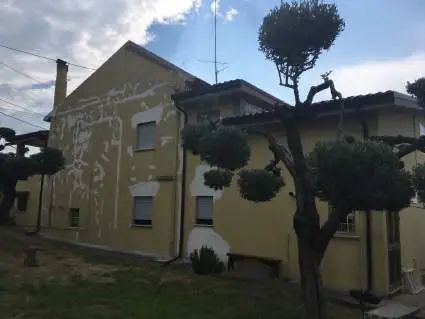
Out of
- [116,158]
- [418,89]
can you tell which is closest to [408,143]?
[418,89]

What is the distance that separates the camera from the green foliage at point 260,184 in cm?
892

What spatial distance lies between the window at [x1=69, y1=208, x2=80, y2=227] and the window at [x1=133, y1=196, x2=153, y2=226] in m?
4.04

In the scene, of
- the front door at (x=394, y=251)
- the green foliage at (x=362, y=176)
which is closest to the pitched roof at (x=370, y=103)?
the front door at (x=394, y=251)

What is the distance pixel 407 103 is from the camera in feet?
35.6

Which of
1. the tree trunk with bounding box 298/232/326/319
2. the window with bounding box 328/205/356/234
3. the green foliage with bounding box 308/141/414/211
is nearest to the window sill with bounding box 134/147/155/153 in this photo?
the window with bounding box 328/205/356/234

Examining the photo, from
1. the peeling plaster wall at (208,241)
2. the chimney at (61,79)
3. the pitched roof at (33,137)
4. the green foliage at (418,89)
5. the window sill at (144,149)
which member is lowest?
the peeling plaster wall at (208,241)

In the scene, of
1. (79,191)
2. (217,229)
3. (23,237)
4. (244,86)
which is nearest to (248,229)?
(217,229)

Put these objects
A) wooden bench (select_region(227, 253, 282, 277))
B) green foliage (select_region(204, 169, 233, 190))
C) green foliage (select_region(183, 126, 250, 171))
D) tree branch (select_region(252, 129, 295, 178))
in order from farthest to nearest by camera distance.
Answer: wooden bench (select_region(227, 253, 282, 277))
green foliage (select_region(204, 169, 233, 190))
tree branch (select_region(252, 129, 295, 178))
green foliage (select_region(183, 126, 250, 171))

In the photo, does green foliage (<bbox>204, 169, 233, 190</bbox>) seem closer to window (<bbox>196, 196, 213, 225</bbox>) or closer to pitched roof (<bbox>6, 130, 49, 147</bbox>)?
window (<bbox>196, 196, 213, 225</bbox>)

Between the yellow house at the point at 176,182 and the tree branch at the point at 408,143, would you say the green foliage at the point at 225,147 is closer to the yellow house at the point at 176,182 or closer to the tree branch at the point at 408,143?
the tree branch at the point at 408,143

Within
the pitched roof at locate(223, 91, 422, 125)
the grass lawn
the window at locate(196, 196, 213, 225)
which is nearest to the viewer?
the grass lawn

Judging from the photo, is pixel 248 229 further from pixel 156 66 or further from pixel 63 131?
pixel 63 131

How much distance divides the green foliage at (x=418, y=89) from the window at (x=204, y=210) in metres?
8.36

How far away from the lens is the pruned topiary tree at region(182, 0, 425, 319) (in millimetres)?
6395
